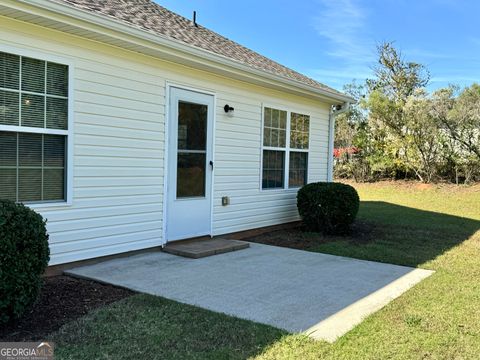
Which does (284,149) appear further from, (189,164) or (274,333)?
(274,333)

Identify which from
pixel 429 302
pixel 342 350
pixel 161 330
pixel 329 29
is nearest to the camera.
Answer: pixel 342 350

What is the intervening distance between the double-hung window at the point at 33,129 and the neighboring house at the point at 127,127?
0.01 meters

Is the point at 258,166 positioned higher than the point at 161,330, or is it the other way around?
the point at 258,166

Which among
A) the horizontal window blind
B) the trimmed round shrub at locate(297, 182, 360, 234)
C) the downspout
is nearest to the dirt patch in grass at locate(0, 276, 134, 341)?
the horizontal window blind

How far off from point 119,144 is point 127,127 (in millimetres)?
256

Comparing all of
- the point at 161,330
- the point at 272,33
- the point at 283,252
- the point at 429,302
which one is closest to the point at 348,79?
the point at 272,33

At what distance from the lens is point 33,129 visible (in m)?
4.56

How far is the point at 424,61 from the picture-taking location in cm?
2070

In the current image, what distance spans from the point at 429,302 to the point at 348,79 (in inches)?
792

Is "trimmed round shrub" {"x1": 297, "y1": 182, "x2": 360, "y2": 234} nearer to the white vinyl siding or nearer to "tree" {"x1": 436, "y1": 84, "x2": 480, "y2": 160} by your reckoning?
the white vinyl siding

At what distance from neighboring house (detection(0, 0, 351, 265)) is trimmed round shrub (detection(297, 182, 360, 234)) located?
745 mm

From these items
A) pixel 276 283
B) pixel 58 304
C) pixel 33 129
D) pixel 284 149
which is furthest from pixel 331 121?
pixel 58 304

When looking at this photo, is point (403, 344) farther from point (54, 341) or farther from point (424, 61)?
point (424, 61)

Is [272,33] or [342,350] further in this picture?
[272,33]
